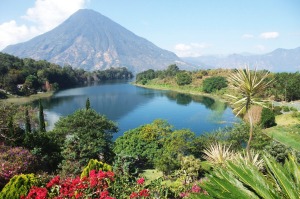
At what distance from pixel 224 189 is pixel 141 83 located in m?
110

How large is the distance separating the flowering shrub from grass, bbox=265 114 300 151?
69.8 feet

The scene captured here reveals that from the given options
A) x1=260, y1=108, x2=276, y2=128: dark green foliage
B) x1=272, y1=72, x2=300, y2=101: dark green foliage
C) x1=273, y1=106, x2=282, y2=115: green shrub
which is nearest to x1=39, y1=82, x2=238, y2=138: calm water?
x1=260, y1=108, x2=276, y2=128: dark green foliage

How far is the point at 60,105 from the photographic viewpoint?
193 feet

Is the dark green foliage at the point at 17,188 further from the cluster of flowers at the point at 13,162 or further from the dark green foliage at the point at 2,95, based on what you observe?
the dark green foliage at the point at 2,95

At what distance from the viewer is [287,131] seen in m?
31.1

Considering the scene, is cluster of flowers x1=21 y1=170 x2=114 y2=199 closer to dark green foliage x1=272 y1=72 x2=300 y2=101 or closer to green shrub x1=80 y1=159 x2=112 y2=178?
green shrub x1=80 y1=159 x2=112 y2=178

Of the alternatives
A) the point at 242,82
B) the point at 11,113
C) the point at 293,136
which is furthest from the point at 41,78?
the point at 242,82

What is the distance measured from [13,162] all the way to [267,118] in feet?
97.6

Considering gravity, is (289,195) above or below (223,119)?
above

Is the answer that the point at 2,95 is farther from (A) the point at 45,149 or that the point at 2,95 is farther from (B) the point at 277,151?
(B) the point at 277,151

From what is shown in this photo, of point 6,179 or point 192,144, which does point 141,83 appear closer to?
point 192,144

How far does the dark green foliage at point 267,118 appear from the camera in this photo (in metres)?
34.8

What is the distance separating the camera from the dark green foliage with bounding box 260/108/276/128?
114 ft

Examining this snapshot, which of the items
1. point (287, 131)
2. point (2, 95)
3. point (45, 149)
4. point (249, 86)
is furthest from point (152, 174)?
point (2, 95)
